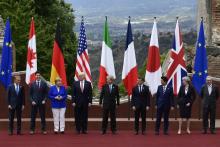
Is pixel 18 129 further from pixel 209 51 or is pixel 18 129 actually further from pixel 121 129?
pixel 209 51

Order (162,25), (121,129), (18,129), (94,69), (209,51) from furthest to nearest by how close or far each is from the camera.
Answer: (162,25) → (94,69) → (209,51) → (121,129) → (18,129)

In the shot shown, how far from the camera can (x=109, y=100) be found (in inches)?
1025

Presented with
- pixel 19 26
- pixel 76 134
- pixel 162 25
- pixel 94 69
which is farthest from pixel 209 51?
pixel 162 25

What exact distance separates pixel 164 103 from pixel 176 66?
9.78 ft

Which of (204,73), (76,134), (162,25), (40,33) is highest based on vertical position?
(162,25)

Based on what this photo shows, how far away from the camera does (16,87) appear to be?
2573cm

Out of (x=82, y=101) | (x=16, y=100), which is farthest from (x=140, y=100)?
(x=16, y=100)

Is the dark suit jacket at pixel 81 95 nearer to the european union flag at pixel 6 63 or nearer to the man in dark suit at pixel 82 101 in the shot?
the man in dark suit at pixel 82 101

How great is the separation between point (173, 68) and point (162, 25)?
162 m

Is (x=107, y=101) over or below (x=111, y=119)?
over

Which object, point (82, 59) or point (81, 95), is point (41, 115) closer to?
point (81, 95)

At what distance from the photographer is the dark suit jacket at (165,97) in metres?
25.8

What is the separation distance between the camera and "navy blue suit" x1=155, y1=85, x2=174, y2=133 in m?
25.8

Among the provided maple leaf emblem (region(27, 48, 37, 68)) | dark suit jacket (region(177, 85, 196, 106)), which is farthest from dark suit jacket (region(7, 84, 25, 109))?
dark suit jacket (region(177, 85, 196, 106))
